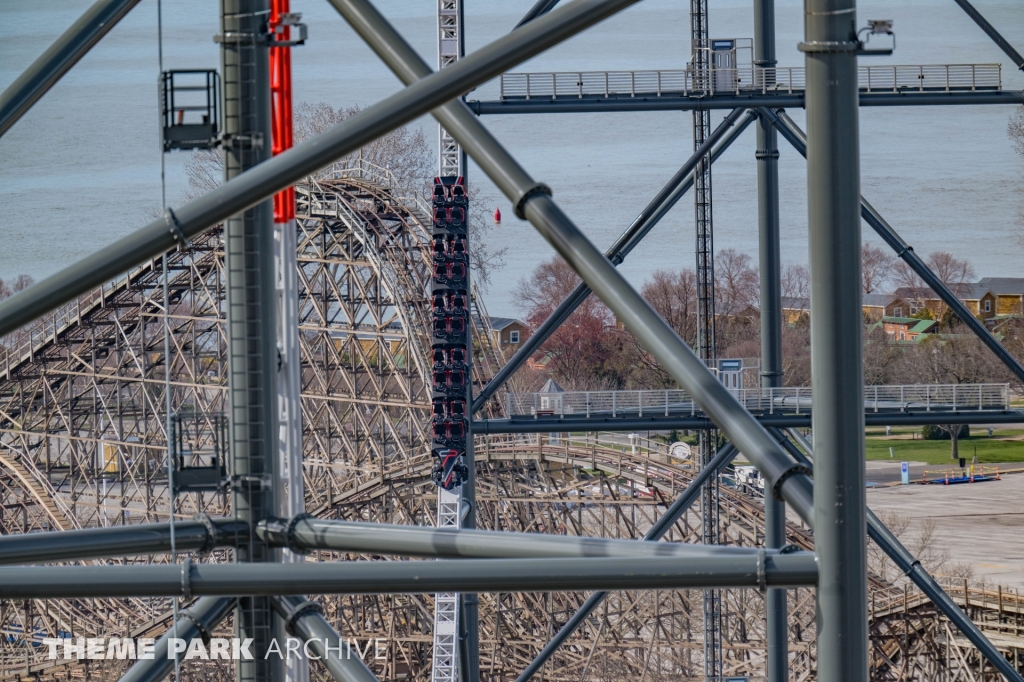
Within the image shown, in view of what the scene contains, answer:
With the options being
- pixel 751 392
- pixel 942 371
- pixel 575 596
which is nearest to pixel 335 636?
pixel 751 392

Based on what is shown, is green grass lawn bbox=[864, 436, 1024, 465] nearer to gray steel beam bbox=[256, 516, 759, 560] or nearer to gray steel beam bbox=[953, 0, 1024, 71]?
gray steel beam bbox=[953, 0, 1024, 71]

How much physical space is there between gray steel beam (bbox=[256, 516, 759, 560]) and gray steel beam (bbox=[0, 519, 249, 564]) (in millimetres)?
222

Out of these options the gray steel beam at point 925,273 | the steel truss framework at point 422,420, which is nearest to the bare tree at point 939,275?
the steel truss framework at point 422,420

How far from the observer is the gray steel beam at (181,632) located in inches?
204

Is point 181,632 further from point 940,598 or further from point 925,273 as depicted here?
point 925,273

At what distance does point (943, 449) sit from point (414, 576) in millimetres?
45807

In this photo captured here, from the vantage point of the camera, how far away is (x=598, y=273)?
16.2 ft

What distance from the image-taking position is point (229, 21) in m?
5.76

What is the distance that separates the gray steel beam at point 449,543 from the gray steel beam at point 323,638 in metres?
0.24

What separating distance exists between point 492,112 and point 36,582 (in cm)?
711

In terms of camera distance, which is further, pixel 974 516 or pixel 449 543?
pixel 974 516

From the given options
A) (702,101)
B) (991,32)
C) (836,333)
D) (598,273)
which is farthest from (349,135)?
(991,32)

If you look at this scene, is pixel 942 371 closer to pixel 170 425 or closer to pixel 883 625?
pixel 883 625

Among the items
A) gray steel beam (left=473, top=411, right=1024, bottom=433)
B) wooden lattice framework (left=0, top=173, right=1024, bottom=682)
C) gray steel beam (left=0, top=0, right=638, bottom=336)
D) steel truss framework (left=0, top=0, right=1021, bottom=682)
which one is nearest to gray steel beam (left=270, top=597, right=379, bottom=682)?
steel truss framework (left=0, top=0, right=1021, bottom=682)
